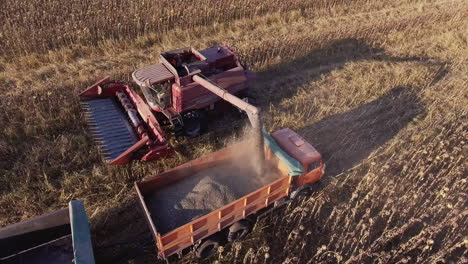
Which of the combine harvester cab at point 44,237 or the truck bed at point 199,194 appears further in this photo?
the truck bed at point 199,194

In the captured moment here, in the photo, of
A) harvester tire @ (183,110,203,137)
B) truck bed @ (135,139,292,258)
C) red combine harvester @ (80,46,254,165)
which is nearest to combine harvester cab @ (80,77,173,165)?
red combine harvester @ (80,46,254,165)

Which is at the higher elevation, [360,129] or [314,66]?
[314,66]

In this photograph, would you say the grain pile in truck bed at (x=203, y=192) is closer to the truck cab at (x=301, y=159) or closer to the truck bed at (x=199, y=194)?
the truck bed at (x=199, y=194)

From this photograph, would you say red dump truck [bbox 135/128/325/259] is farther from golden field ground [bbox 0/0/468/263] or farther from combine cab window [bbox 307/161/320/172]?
golden field ground [bbox 0/0/468/263]

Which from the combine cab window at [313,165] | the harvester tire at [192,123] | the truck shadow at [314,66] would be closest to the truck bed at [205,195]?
the combine cab window at [313,165]

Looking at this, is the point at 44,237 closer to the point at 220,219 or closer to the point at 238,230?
the point at 220,219

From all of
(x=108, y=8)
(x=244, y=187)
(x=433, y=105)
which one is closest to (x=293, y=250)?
(x=244, y=187)

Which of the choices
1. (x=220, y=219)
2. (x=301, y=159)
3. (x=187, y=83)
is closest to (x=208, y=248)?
(x=220, y=219)
